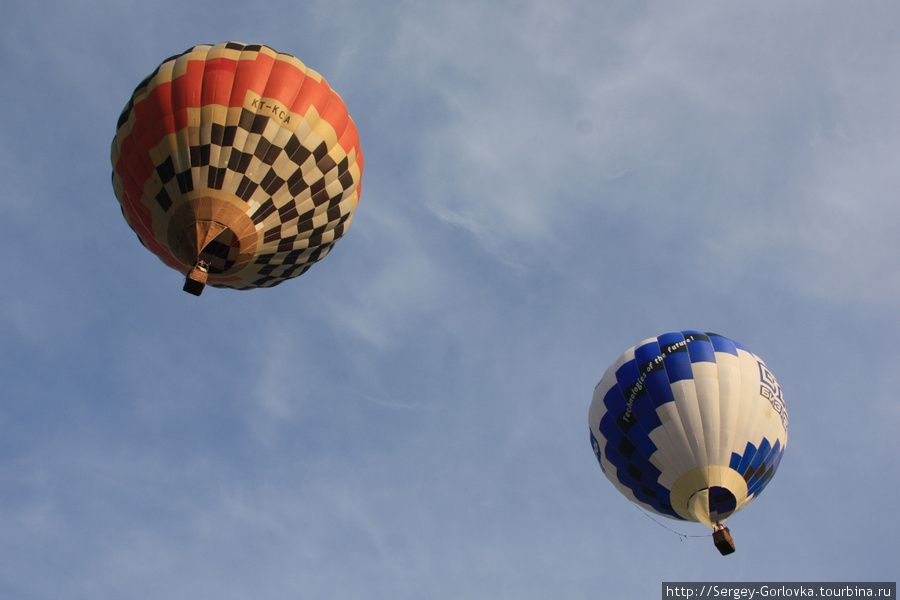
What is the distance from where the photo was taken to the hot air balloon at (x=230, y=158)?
12844 mm

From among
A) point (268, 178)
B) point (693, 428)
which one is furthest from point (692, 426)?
point (268, 178)

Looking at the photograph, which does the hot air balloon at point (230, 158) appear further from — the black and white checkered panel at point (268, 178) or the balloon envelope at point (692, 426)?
the balloon envelope at point (692, 426)

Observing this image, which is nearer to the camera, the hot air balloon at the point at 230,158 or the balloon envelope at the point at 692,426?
the hot air balloon at the point at 230,158

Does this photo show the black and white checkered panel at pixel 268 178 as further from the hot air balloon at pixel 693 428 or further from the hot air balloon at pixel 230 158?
the hot air balloon at pixel 693 428

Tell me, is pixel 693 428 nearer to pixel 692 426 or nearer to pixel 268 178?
pixel 692 426

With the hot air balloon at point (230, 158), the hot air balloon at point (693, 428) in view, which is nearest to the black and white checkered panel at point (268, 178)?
the hot air balloon at point (230, 158)

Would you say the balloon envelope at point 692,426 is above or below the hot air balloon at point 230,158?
below

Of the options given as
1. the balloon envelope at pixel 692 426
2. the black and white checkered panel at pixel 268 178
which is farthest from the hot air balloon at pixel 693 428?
the black and white checkered panel at pixel 268 178

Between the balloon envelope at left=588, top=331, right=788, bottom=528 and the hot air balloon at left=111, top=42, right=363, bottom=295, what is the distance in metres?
7.22

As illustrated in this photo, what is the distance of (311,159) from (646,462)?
8798 mm

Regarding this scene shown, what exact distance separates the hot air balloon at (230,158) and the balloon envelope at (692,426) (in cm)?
722

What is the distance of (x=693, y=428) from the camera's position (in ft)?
48.8

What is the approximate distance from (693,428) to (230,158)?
32.6 feet

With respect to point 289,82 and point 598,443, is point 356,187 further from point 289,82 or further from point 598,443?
point 598,443
